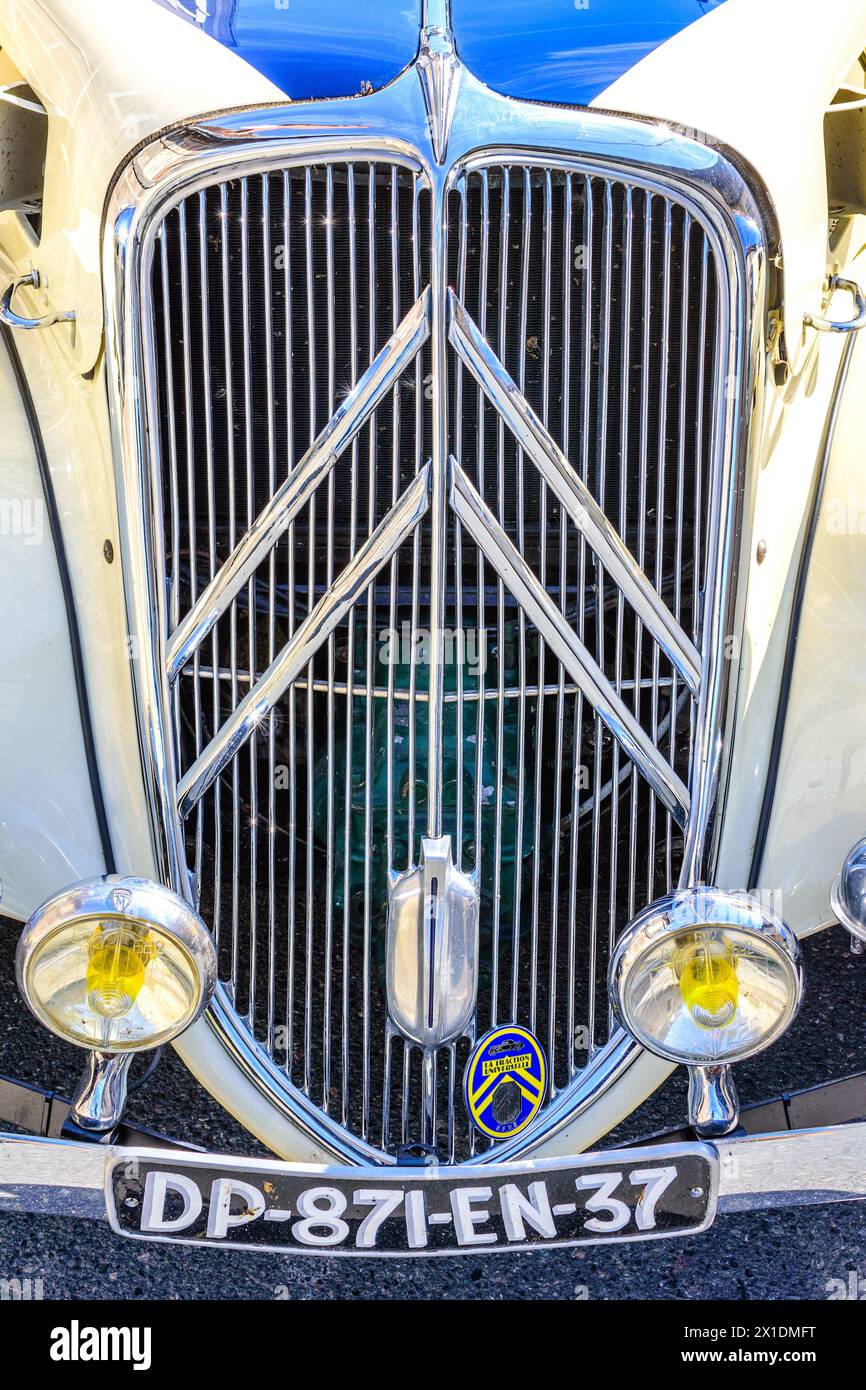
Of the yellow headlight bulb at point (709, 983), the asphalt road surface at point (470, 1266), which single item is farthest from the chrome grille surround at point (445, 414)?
the asphalt road surface at point (470, 1266)

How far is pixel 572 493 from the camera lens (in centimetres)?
212

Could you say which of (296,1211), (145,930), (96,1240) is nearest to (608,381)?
(145,930)

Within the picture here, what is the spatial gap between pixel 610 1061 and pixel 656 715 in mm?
606

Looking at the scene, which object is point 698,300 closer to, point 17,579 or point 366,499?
point 366,499

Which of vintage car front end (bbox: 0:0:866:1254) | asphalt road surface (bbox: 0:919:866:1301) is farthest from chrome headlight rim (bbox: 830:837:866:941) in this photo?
asphalt road surface (bbox: 0:919:866:1301)

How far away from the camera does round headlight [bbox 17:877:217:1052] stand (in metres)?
1.89

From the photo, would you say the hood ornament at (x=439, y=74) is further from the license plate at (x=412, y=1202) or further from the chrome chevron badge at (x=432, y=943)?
the license plate at (x=412, y=1202)

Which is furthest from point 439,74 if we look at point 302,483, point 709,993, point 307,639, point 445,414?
point 709,993

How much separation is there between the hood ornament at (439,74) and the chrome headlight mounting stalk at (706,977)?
3.87 feet

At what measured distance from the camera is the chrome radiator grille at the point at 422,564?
201 centimetres

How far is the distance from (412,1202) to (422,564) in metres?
0.98

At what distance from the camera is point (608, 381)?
2.12 meters

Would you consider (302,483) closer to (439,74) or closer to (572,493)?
(572,493)

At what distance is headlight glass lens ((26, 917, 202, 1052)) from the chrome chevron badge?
1.10ft
